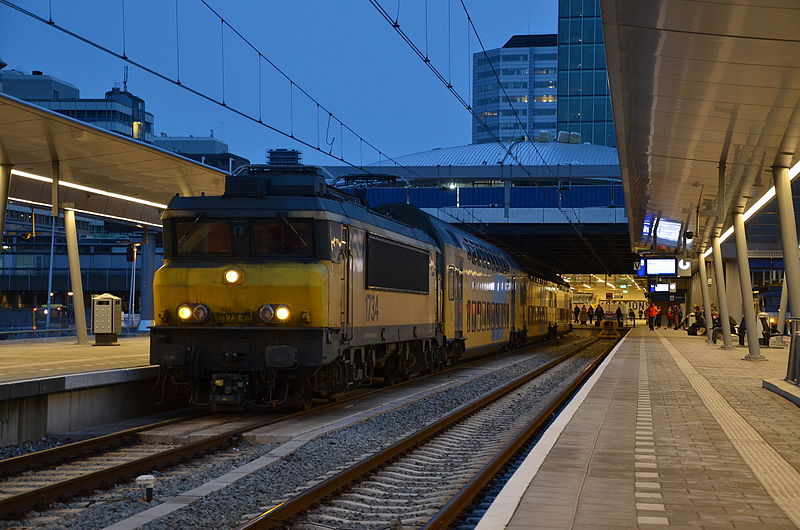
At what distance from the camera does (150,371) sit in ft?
50.9

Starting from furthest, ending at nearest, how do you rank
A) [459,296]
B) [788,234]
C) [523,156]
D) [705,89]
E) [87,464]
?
1. [523,156]
2. [459,296]
3. [788,234]
4. [705,89]
5. [87,464]

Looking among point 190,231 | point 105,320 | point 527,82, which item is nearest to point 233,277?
point 190,231

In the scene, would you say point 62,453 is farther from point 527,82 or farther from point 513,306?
point 527,82

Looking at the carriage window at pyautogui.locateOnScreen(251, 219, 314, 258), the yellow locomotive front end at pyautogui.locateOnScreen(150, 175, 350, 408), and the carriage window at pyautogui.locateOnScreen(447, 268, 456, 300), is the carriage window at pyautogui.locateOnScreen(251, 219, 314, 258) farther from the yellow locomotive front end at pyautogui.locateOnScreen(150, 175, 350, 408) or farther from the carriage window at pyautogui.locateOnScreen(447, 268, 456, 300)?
the carriage window at pyautogui.locateOnScreen(447, 268, 456, 300)

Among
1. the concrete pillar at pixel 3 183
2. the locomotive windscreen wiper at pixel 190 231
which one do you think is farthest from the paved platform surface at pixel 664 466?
the concrete pillar at pixel 3 183

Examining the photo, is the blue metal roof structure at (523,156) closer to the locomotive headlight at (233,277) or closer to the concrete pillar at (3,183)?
the concrete pillar at (3,183)

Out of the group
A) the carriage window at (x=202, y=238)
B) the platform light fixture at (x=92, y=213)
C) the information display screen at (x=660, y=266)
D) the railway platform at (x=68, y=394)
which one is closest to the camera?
the railway platform at (x=68, y=394)

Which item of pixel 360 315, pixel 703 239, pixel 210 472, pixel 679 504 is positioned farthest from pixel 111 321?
pixel 703 239

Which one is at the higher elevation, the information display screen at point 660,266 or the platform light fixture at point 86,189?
the platform light fixture at point 86,189

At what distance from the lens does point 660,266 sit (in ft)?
152

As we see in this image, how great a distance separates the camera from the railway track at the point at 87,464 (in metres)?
8.48

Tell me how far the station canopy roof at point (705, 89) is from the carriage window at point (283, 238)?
4919mm

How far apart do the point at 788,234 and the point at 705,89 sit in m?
6.60

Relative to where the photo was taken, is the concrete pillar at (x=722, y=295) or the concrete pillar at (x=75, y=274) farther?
the concrete pillar at (x=722, y=295)
